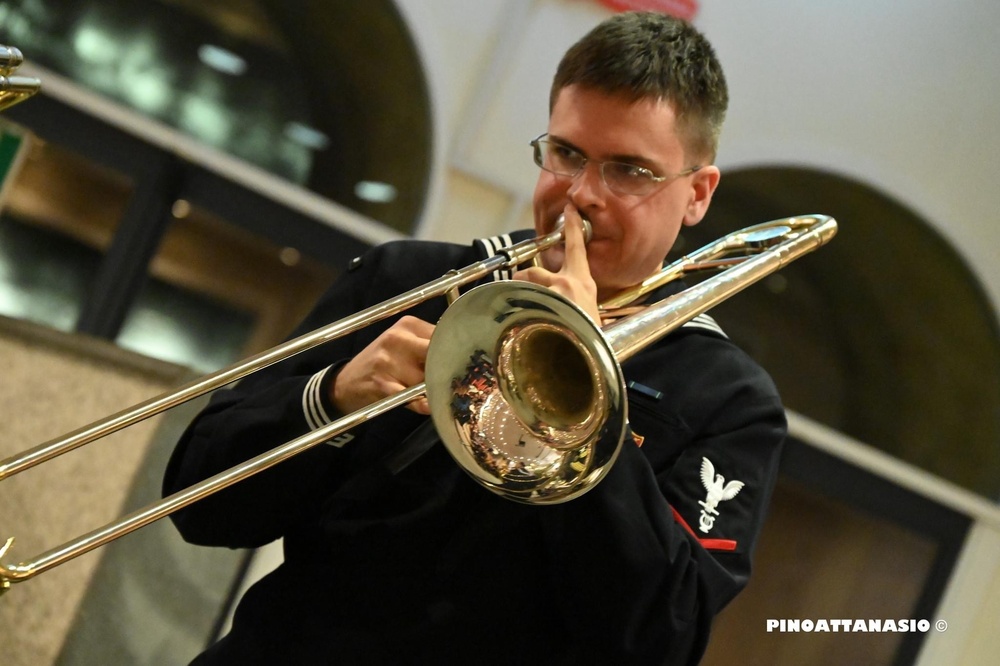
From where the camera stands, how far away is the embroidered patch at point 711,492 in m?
1.26

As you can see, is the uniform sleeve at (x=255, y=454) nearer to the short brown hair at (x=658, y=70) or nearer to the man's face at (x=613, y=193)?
the man's face at (x=613, y=193)

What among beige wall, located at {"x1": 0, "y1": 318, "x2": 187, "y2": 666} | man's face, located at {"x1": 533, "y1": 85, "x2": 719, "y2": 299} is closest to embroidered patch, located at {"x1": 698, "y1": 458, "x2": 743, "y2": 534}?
man's face, located at {"x1": 533, "y1": 85, "x2": 719, "y2": 299}

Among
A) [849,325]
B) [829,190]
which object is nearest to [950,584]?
[849,325]

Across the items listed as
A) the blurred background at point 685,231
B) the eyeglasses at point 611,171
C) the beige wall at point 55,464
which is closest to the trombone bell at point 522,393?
the eyeglasses at point 611,171

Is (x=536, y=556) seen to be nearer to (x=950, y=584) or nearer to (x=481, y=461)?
(x=481, y=461)

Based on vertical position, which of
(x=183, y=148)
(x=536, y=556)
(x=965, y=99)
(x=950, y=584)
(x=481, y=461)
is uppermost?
(x=965, y=99)

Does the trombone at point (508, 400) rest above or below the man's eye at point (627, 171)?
below

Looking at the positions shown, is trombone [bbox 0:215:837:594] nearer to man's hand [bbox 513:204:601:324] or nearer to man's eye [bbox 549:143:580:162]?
man's hand [bbox 513:204:601:324]

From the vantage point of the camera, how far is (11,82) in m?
1.18

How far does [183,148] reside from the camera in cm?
345

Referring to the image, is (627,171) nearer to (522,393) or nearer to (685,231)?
(522,393)

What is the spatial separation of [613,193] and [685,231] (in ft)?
9.73

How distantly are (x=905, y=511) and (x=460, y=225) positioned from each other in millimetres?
1991

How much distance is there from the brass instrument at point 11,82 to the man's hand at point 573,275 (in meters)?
0.59
